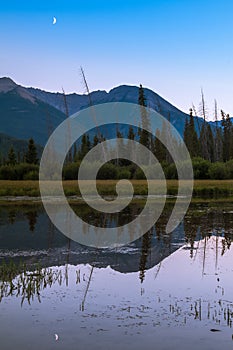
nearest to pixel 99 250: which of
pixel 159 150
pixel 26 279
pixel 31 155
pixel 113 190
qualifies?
pixel 26 279

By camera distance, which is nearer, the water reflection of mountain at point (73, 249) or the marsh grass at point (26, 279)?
the marsh grass at point (26, 279)

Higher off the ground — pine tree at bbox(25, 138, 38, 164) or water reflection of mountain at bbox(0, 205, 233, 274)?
pine tree at bbox(25, 138, 38, 164)

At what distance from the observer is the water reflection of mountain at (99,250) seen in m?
13.7

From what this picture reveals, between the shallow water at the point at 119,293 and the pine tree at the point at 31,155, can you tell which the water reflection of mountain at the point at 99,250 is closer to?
the shallow water at the point at 119,293

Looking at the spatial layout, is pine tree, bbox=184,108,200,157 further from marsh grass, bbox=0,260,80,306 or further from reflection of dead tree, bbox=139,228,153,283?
marsh grass, bbox=0,260,80,306

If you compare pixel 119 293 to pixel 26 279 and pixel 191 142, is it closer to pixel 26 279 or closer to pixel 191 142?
pixel 26 279

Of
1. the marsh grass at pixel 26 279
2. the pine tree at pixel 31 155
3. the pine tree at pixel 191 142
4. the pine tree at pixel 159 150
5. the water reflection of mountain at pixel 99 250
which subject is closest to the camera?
the marsh grass at pixel 26 279

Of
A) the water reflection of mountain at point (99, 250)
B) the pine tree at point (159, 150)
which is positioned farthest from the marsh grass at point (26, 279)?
the pine tree at point (159, 150)

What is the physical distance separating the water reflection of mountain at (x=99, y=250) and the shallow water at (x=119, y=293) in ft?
0.10

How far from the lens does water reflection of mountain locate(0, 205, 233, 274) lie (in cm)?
1367

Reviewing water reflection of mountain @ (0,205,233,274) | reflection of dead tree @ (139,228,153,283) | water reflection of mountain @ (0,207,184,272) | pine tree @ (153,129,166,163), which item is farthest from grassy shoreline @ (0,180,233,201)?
pine tree @ (153,129,166,163)

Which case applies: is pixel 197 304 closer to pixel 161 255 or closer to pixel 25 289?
pixel 25 289

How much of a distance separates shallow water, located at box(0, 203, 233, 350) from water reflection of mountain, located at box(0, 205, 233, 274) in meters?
0.03

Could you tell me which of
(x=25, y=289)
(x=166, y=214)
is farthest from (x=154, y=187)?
(x=25, y=289)
